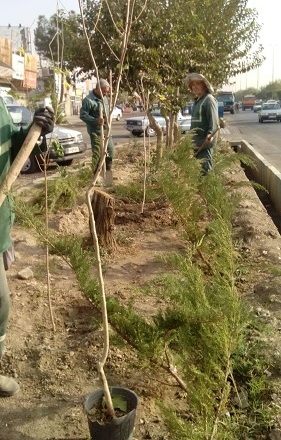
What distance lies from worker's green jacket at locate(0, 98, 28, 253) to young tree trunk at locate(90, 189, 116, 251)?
2.30m

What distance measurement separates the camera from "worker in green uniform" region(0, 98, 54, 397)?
283 centimetres

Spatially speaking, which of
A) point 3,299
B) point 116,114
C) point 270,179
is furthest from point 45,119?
point 116,114

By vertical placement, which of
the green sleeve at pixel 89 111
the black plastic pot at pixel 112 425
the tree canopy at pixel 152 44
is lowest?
the black plastic pot at pixel 112 425

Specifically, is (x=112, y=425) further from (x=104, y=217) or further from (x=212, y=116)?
(x=212, y=116)

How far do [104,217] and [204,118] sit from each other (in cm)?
229

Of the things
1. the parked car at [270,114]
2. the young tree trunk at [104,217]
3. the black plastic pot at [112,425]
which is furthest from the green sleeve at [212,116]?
the parked car at [270,114]

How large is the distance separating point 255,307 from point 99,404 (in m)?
1.61

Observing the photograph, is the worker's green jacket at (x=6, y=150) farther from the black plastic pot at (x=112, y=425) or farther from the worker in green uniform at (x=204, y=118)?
the worker in green uniform at (x=204, y=118)

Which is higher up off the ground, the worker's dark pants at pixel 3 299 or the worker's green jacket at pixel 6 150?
the worker's green jacket at pixel 6 150

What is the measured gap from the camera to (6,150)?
116 inches

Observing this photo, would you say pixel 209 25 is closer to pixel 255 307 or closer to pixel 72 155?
pixel 72 155

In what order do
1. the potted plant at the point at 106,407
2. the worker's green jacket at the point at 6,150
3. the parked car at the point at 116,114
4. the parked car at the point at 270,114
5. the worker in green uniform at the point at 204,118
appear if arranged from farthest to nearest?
1. the parked car at the point at 270,114
2. the worker in green uniform at the point at 204,118
3. the parked car at the point at 116,114
4. the worker's green jacket at the point at 6,150
5. the potted plant at the point at 106,407

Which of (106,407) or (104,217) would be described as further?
(104,217)

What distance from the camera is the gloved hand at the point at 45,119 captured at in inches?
110
